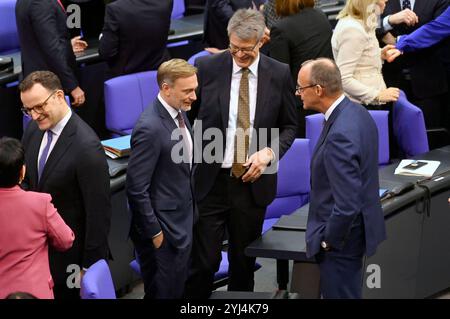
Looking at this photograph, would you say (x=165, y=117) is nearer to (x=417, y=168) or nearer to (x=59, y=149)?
(x=59, y=149)

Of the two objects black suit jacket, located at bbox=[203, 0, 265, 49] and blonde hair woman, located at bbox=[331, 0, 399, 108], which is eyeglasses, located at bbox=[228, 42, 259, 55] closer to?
blonde hair woman, located at bbox=[331, 0, 399, 108]

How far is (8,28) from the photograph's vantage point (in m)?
7.23

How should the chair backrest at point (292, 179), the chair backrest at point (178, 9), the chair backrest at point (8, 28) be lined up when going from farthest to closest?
1. the chair backrest at point (178, 9)
2. the chair backrest at point (8, 28)
3. the chair backrest at point (292, 179)

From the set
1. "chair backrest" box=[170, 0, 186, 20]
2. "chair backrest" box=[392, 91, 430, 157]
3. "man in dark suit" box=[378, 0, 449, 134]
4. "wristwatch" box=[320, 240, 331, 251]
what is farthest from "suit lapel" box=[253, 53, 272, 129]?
"chair backrest" box=[170, 0, 186, 20]

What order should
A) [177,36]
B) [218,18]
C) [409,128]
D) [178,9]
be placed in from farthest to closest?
[178,9] < [177,36] < [218,18] < [409,128]

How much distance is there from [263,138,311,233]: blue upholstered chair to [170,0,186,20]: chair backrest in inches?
124

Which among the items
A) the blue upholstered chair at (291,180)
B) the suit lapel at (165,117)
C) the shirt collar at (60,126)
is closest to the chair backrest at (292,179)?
the blue upholstered chair at (291,180)

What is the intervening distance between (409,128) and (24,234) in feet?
10.4

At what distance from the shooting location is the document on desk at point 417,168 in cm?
566

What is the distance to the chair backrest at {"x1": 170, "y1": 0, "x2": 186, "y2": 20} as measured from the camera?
8586mm

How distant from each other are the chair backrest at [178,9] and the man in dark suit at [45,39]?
229 centimetres

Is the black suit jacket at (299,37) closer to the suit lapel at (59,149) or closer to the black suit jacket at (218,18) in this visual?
the black suit jacket at (218,18)

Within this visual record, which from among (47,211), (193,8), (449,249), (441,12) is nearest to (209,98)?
(47,211)

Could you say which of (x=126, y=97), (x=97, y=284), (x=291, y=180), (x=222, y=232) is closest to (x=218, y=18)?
(x=126, y=97)
